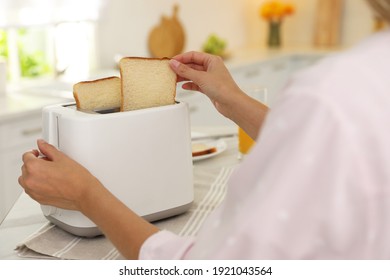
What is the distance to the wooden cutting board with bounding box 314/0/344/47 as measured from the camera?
4566 millimetres

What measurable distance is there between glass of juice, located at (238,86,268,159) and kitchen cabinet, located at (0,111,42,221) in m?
1.22

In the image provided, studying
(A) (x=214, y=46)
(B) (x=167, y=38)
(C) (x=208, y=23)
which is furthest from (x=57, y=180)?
(C) (x=208, y=23)

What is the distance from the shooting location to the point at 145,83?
116cm

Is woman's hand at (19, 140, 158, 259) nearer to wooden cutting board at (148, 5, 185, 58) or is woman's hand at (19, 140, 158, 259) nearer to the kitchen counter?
the kitchen counter

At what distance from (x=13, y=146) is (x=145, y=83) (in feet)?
4.96

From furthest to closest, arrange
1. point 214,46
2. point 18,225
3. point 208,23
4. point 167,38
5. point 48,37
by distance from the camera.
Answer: point 208,23 < point 214,46 < point 167,38 < point 48,37 < point 18,225

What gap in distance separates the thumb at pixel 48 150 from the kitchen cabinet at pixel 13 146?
1485 millimetres

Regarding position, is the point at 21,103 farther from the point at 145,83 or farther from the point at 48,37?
the point at 145,83

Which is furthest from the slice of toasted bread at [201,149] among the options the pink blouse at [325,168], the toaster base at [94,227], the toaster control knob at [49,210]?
the pink blouse at [325,168]

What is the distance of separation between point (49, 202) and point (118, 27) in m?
2.70

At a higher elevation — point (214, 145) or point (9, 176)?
point (214, 145)

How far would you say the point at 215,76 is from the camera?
1.32 meters

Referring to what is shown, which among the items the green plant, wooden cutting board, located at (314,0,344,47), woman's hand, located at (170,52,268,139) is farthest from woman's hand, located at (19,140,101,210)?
wooden cutting board, located at (314,0,344,47)
